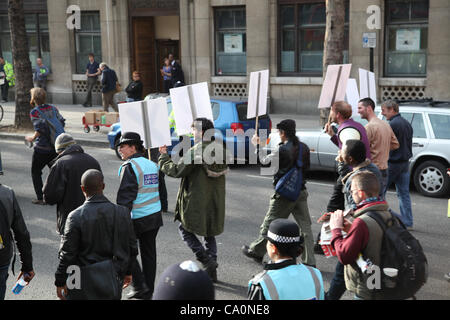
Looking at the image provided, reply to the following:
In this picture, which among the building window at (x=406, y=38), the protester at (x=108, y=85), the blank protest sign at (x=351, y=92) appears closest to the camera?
the blank protest sign at (x=351, y=92)

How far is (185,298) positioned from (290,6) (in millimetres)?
19038

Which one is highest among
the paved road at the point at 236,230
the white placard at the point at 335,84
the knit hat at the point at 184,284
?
the white placard at the point at 335,84

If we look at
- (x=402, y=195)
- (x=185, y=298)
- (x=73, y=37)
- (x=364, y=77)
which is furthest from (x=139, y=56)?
(x=185, y=298)

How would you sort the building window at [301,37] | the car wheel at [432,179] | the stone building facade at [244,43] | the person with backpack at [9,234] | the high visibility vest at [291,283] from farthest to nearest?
the building window at [301,37] < the stone building facade at [244,43] < the car wheel at [432,179] < the person with backpack at [9,234] < the high visibility vest at [291,283]

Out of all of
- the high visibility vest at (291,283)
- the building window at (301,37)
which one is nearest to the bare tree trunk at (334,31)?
the building window at (301,37)

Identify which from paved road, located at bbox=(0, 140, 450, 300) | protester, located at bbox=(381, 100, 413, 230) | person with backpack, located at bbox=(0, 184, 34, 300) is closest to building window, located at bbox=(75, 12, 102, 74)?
paved road, located at bbox=(0, 140, 450, 300)

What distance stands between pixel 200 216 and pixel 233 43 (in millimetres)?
16183

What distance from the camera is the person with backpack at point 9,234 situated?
16.4ft

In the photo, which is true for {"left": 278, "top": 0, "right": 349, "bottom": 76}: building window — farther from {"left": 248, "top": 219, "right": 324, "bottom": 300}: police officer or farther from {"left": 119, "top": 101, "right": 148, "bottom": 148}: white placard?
{"left": 248, "top": 219, "right": 324, "bottom": 300}: police officer

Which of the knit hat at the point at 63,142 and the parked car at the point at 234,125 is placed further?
the parked car at the point at 234,125

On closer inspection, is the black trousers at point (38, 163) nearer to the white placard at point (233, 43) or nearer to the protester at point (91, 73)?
the white placard at point (233, 43)

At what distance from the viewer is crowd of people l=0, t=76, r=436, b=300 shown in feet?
12.5

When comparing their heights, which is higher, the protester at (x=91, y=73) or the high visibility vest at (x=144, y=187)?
the protester at (x=91, y=73)

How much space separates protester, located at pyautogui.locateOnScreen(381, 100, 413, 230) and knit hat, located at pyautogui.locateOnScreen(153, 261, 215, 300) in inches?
243
